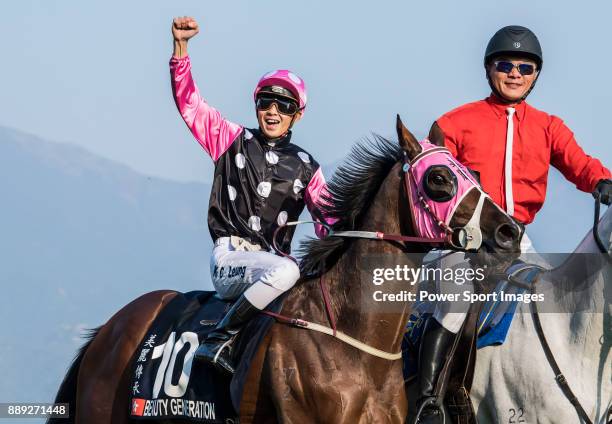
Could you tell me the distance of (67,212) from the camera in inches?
3233

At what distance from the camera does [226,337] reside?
9164 millimetres

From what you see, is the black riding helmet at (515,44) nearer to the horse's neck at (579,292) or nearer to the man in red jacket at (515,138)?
the man in red jacket at (515,138)

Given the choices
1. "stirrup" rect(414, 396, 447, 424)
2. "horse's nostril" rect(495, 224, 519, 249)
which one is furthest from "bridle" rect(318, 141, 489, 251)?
"stirrup" rect(414, 396, 447, 424)

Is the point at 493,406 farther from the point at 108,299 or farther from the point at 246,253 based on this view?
the point at 108,299

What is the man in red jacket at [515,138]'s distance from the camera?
32.9ft

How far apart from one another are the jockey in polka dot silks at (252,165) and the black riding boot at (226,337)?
1.42ft

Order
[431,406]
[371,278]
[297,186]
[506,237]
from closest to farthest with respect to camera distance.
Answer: [506,237]
[371,278]
[431,406]
[297,186]

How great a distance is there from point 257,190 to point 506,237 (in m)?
2.18

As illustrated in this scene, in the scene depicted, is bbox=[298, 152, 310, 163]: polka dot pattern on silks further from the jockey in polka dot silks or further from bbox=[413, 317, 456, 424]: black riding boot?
bbox=[413, 317, 456, 424]: black riding boot

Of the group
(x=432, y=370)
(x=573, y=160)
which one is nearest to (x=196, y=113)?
(x=432, y=370)

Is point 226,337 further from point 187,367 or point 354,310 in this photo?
point 354,310

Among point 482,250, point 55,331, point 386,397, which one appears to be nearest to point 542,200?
point 482,250

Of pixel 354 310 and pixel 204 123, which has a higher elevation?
pixel 204 123

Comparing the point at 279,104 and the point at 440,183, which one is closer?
the point at 440,183
